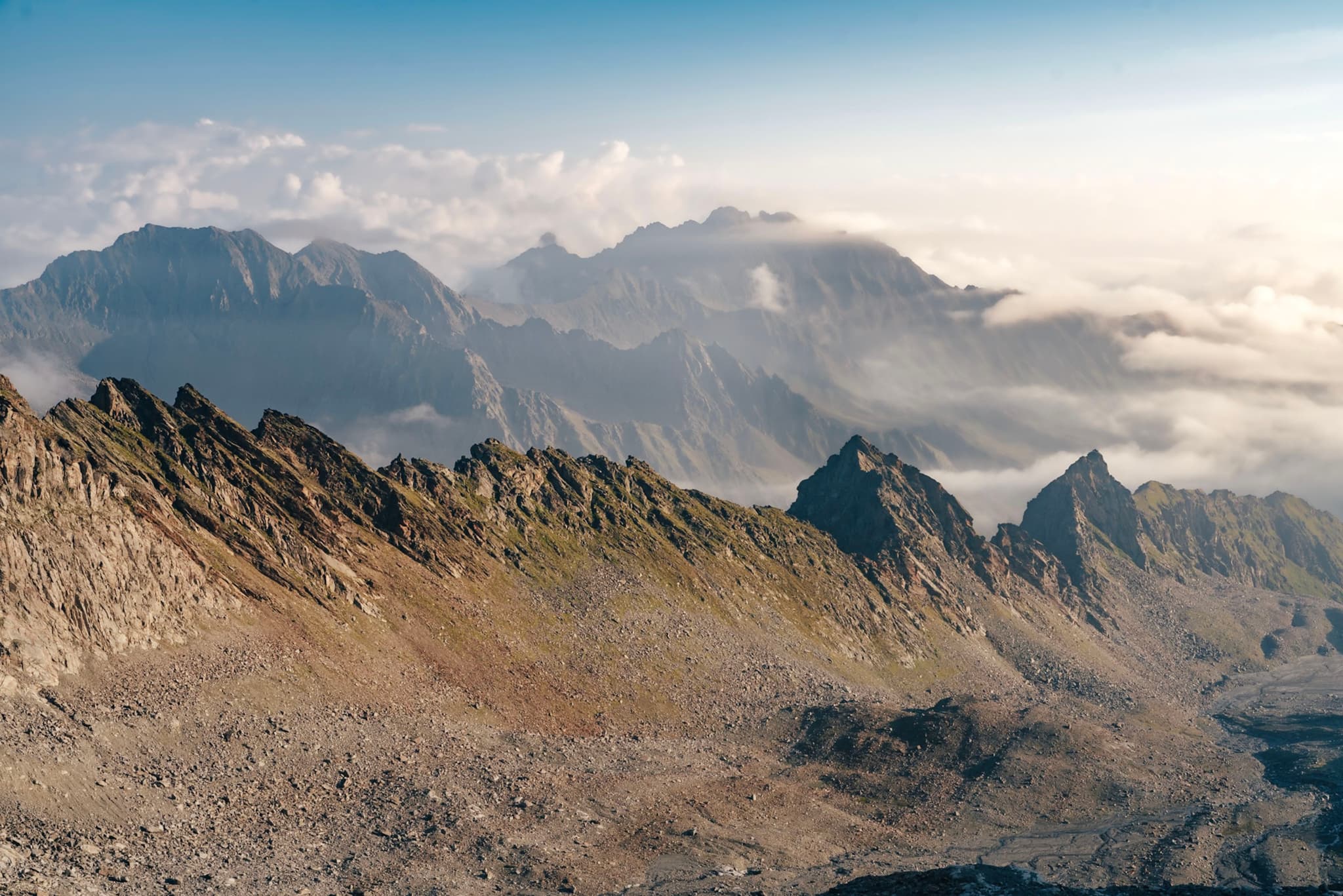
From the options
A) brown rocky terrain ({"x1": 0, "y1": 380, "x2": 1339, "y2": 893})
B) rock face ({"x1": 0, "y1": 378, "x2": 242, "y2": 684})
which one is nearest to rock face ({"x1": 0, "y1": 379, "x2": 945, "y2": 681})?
rock face ({"x1": 0, "y1": 378, "x2": 242, "y2": 684})

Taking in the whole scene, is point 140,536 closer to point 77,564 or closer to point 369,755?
point 77,564

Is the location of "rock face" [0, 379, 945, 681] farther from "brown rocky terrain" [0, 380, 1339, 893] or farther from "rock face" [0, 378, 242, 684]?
"brown rocky terrain" [0, 380, 1339, 893]

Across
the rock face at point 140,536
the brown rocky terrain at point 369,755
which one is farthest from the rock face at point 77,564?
the brown rocky terrain at point 369,755

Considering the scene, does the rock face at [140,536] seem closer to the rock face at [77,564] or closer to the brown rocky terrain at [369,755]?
the rock face at [77,564]

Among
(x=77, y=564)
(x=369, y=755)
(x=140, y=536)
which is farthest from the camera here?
(x=140, y=536)

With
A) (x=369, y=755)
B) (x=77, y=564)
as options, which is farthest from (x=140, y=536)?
(x=369, y=755)

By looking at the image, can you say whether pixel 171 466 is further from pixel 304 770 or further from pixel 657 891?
pixel 657 891

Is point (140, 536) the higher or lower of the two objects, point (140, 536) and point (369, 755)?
the higher

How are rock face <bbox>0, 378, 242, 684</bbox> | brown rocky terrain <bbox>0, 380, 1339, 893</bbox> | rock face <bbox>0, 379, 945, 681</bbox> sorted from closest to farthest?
1. brown rocky terrain <bbox>0, 380, 1339, 893</bbox>
2. rock face <bbox>0, 378, 242, 684</bbox>
3. rock face <bbox>0, 379, 945, 681</bbox>

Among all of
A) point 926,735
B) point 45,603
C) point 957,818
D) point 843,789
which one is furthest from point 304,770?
point 926,735

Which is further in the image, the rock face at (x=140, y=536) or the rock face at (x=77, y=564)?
the rock face at (x=140, y=536)

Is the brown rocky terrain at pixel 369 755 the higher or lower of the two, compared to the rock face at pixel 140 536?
lower
